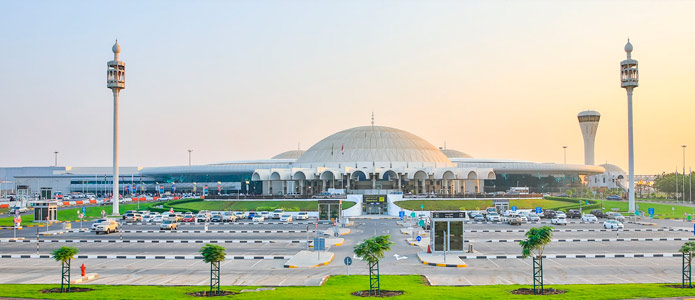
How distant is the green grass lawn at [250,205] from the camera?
3728 inches

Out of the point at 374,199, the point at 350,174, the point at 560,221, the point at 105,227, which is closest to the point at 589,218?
the point at 560,221

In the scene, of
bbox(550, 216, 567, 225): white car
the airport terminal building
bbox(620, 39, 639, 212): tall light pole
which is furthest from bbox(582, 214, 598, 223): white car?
the airport terminal building

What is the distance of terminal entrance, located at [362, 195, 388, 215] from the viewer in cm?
9875

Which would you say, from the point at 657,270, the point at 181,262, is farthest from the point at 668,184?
the point at 181,262

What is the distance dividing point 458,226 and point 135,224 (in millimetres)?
43670

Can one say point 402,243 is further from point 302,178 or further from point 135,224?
point 302,178

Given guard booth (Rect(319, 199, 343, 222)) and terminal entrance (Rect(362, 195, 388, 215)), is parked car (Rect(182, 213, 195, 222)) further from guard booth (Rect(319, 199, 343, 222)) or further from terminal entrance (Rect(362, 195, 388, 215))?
terminal entrance (Rect(362, 195, 388, 215))

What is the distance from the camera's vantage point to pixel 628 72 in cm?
10056

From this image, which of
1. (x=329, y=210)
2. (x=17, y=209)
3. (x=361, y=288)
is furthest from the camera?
(x=17, y=209)

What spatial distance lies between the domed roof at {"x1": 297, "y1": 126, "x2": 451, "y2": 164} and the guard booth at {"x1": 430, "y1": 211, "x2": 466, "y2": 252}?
284 feet

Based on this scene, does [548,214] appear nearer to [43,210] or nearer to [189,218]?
[189,218]

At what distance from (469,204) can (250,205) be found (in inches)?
1246

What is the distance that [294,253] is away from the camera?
42.7 m

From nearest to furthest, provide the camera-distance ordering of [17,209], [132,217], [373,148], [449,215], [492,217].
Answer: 1. [449,215]
2. [492,217]
3. [132,217]
4. [17,209]
5. [373,148]
